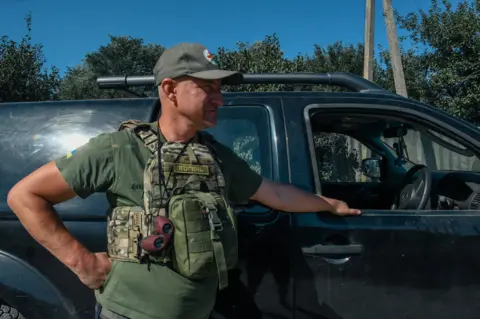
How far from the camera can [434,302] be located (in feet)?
7.03

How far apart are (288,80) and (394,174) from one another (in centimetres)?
111

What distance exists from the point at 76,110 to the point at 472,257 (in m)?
2.01

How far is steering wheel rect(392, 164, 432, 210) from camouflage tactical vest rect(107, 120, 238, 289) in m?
1.34

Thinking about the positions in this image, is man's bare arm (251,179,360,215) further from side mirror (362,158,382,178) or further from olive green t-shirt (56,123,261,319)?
side mirror (362,158,382,178)

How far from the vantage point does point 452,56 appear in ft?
42.2

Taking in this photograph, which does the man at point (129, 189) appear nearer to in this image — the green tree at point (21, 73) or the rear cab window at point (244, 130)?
the rear cab window at point (244, 130)

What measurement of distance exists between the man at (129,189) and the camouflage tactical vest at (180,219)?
28 millimetres

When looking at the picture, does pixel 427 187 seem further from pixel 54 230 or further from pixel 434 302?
pixel 54 230

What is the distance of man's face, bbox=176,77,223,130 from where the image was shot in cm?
165

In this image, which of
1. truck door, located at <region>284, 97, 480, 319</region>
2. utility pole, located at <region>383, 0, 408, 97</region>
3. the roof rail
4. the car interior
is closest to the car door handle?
truck door, located at <region>284, 97, 480, 319</region>

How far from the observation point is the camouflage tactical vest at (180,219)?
1541mm

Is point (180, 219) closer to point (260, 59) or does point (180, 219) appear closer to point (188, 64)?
point (188, 64)

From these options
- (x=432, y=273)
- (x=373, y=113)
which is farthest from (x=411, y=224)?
(x=373, y=113)

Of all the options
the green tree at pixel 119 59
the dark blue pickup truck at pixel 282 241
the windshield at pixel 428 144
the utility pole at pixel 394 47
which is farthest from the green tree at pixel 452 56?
the green tree at pixel 119 59
